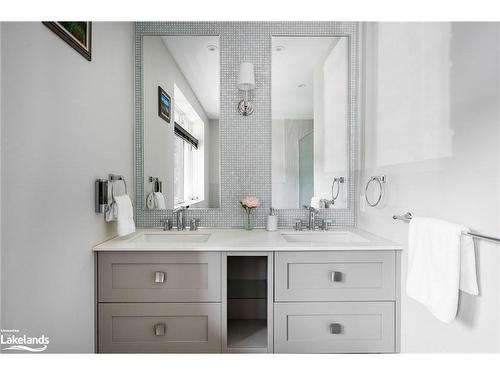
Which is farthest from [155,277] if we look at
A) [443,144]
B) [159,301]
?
[443,144]

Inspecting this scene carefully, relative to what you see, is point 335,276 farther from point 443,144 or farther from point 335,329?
point 443,144

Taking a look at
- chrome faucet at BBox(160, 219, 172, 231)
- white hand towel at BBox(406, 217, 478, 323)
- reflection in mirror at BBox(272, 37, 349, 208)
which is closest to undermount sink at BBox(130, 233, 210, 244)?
chrome faucet at BBox(160, 219, 172, 231)

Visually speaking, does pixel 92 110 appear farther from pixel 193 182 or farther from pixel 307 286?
pixel 307 286

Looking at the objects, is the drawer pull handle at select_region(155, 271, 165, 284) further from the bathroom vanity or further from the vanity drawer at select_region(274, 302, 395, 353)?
the vanity drawer at select_region(274, 302, 395, 353)

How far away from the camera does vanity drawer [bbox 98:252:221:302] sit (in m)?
1.51

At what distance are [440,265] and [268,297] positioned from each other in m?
0.81

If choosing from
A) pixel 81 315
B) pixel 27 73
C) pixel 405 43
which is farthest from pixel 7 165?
pixel 405 43

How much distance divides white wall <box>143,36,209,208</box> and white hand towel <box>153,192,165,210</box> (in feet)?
0.10

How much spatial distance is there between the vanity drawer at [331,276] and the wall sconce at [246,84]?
1.09m

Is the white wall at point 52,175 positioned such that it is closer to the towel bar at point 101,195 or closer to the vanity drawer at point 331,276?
the towel bar at point 101,195

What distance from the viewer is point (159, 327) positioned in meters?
1.50

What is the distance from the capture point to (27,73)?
1.07m
